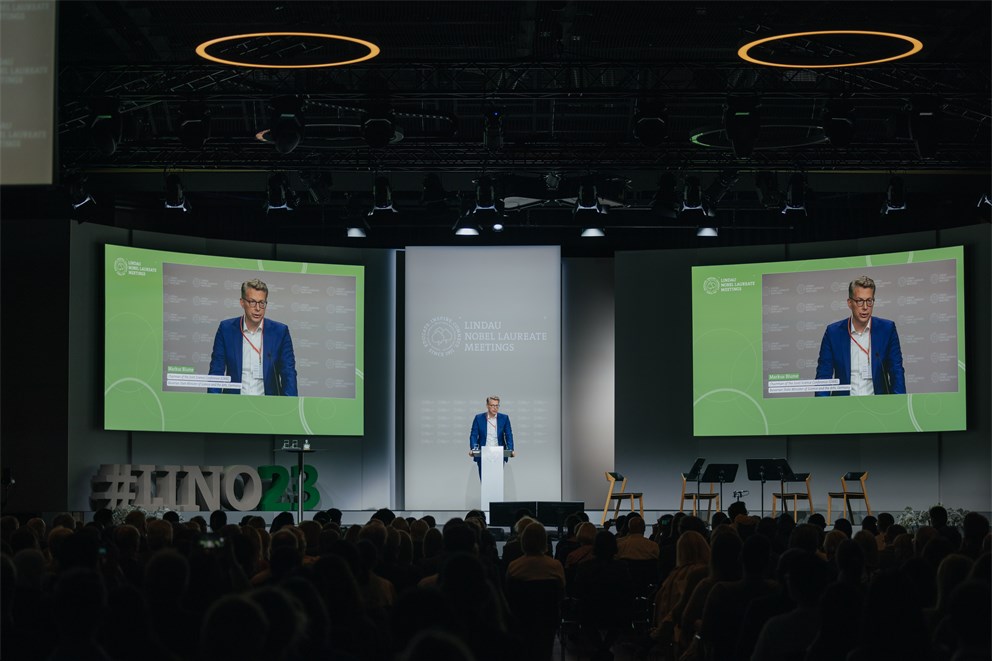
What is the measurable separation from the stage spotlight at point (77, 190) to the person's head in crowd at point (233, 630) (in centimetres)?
1305

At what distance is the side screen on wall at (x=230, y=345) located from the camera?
16.7 m

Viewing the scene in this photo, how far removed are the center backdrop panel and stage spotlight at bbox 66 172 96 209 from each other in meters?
5.54

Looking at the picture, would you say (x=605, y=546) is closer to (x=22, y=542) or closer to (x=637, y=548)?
(x=637, y=548)

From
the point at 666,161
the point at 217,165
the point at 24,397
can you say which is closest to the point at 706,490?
the point at 666,161

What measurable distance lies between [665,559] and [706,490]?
36.2 ft

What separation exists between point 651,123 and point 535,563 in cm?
697

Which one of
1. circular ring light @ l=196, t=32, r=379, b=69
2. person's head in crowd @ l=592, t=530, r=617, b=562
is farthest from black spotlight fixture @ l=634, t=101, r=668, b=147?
person's head in crowd @ l=592, t=530, r=617, b=562

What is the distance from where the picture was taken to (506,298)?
18969 mm

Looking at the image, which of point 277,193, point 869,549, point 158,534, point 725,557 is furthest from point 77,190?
point 725,557

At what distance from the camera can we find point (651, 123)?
41.2ft

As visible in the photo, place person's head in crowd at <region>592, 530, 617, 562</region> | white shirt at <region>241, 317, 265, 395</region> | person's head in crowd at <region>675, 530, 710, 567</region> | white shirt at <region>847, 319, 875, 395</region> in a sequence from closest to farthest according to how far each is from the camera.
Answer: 1. person's head in crowd at <region>675, 530, 710, 567</region>
2. person's head in crowd at <region>592, 530, 617, 562</region>
3. white shirt at <region>847, 319, 875, 395</region>
4. white shirt at <region>241, 317, 265, 395</region>

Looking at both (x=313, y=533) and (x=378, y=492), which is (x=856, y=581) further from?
(x=378, y=492)

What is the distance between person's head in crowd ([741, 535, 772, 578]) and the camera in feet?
17.4

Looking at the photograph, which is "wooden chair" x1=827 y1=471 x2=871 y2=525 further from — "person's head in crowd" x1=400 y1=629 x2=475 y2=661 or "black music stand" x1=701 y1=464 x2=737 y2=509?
"person's head in crowd" x1=400 y1=629 x2=475 y2=661
